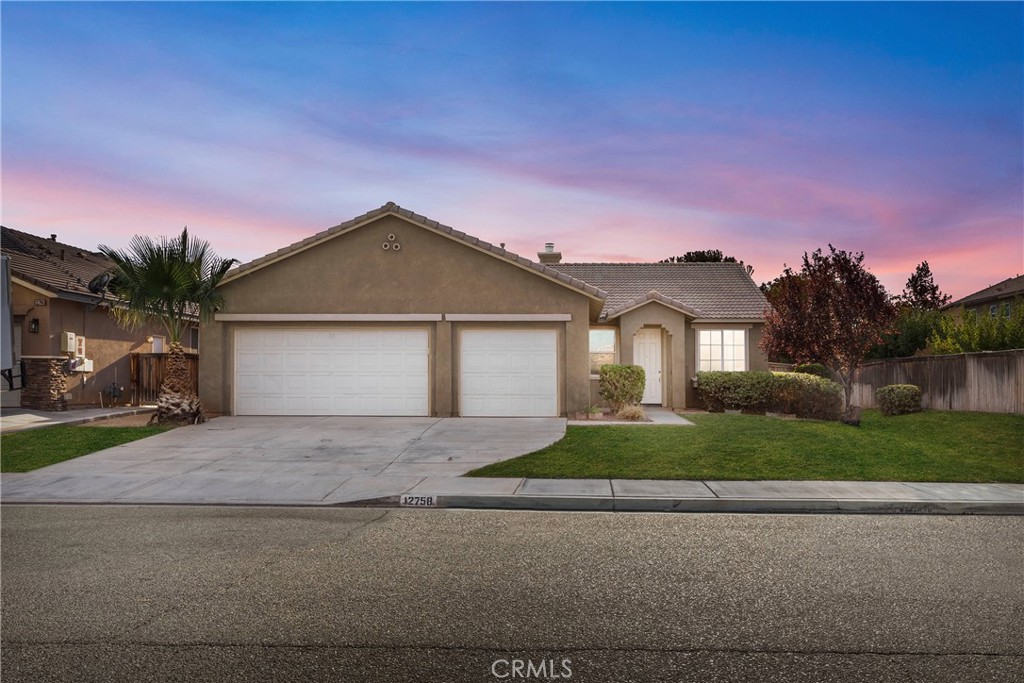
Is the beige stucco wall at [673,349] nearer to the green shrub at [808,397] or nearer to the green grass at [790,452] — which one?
the green shrub at [808,397]

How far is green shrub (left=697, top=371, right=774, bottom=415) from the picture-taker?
63.1ft

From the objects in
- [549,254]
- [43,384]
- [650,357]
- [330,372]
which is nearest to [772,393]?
[650,357]

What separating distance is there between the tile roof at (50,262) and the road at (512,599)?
14674 mm

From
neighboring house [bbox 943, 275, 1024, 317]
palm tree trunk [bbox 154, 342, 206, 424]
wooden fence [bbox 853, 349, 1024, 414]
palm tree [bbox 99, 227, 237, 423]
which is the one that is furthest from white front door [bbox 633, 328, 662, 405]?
neighboring house [bbox 943, 275, 1024, 317]

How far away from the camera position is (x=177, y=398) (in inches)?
631

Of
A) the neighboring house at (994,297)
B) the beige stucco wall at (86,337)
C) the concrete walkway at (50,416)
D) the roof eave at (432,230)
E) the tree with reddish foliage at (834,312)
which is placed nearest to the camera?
the concrete walkway at (50,416)

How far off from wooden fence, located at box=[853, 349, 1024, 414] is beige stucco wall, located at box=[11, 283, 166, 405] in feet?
78.9

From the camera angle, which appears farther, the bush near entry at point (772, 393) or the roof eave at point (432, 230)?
the bush near entry at point (772, 393)

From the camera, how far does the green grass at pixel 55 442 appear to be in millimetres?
11523

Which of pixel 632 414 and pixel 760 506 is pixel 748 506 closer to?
pixel 760 506

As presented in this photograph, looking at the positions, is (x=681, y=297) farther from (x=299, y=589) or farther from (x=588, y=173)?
(x=299, y=589)

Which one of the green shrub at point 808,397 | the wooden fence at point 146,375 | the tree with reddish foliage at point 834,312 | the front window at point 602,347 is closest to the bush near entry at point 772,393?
the green shrub at point 808,397

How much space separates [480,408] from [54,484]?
10.0m

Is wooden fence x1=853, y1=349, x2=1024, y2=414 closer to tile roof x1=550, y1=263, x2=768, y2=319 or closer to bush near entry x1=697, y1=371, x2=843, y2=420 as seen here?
bush near entry x1=697, y1=371, x2=843, y2=420
